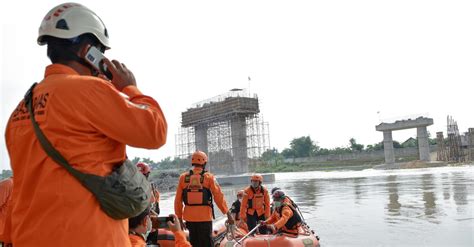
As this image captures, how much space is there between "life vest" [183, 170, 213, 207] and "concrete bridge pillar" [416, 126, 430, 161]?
209 feet

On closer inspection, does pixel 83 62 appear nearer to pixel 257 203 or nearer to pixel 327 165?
pixel 257 203

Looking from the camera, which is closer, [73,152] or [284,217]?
[73,152]

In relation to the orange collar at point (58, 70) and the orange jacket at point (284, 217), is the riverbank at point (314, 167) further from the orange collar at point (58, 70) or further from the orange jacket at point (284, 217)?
the orange collar at point (58, 70)

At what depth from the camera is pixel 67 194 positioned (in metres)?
1.42

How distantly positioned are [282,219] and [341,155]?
78682 millimetres

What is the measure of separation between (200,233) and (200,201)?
1.92ft

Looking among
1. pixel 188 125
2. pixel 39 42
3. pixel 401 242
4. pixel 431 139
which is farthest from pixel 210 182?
pixel 431 139

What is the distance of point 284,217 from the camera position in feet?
26.6

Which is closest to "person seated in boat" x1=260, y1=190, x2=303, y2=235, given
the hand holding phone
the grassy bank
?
the hand holding phone

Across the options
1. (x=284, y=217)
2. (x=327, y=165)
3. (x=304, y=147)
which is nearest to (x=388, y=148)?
(x=327, y=165)

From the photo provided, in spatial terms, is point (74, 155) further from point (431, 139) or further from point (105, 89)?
point (431, 139)

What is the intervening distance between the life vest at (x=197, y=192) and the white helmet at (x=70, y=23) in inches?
214

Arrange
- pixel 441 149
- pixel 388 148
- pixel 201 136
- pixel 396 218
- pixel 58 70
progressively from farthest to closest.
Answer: pixel 441 149, pixel 388 148, pixel 201 136, pixel 396 218, pixel 58 70

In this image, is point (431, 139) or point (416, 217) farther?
point (431, 139)
